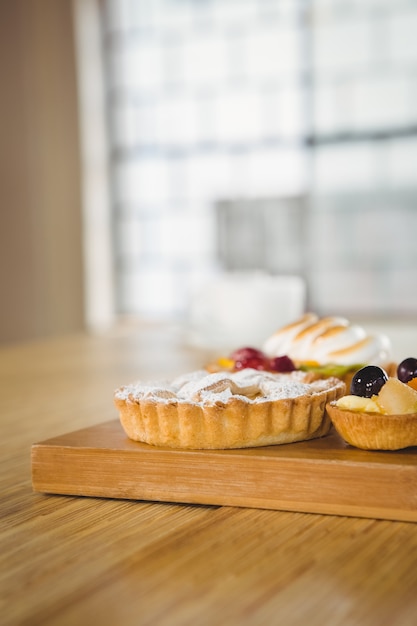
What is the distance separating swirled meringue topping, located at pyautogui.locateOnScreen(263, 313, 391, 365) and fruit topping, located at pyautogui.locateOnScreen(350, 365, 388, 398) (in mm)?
334

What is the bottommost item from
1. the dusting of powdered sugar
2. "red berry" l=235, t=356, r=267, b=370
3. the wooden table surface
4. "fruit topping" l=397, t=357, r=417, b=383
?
the wooden table surface

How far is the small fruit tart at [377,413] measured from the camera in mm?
741

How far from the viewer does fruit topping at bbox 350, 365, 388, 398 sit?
78 centimetres

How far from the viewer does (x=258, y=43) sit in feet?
17.7

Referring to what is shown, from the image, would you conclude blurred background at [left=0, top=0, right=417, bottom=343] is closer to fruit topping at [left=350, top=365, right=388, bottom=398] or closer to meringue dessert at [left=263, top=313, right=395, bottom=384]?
meringue dessert at [left=263, top=313, right=395, bottom=384]

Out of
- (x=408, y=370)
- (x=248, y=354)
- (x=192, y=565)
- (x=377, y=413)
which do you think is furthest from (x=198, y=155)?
(x=192, y=565)

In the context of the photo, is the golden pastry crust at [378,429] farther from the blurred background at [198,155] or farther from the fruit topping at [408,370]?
the blurred background at [198,155]

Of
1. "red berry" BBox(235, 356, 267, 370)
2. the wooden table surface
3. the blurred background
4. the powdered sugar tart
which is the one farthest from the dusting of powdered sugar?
the blurred background

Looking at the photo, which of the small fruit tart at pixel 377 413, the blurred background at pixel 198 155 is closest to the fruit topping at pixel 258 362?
the small fruit tart at pixel 377 413

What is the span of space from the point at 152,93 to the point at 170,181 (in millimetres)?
626

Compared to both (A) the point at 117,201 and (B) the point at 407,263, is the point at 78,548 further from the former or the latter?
(A) the point at 117,201

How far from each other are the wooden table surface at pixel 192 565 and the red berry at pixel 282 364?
0.35m

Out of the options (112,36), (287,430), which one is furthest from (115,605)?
(112,36)

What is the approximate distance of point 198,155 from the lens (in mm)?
5625
